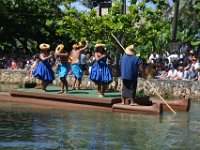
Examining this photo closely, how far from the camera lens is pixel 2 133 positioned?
8.93 m

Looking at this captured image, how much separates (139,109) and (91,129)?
8.43 ft

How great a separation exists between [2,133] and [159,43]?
2289 centimetres

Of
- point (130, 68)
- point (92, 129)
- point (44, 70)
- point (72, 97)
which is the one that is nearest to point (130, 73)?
point (130, 68)

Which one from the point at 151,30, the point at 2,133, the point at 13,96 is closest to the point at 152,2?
the point at 151,30

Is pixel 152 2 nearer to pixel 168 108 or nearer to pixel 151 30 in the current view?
pixel 151 30

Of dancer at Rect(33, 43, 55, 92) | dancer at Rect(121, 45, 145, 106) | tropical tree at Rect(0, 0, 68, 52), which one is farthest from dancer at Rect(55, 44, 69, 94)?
tropical tree at Rect(0, 0, 68, 52)

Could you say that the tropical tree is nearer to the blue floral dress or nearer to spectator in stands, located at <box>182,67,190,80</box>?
Answer: spectator in stands, located at <box>182,67,190,80</box>

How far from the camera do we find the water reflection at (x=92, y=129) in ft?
27.0

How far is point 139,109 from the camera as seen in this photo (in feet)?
39.4

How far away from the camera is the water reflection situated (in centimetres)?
824

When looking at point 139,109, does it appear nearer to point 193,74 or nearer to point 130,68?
point 130,68

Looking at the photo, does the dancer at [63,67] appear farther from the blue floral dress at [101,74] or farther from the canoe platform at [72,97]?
the blue floral dress at [101,74]

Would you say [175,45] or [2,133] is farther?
[175,45]

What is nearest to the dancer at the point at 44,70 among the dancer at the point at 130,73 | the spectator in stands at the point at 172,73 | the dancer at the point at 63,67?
the dancer at the point at 63,67
